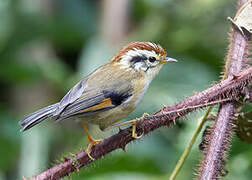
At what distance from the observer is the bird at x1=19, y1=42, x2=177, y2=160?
8.98 feet

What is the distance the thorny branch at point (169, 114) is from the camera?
1.90m

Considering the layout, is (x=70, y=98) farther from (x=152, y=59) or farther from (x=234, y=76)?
(x=234, y=76)

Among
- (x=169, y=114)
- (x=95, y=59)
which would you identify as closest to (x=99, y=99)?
(x=169, y=114)

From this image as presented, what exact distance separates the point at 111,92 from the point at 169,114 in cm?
98

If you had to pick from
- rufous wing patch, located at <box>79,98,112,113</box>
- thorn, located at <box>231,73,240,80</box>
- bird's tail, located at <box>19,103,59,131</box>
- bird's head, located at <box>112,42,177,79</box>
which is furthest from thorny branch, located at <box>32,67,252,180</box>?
bird's head, located at <box>112,42,177,79</box>

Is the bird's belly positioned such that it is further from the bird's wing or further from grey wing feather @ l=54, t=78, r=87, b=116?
grey wing feather @ l=54, t=78, r=87, b=116

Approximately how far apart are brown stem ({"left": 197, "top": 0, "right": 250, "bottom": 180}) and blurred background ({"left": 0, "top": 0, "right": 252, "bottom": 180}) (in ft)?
4.98

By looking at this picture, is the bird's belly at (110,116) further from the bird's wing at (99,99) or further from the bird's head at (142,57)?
the bird's head at (142,57)

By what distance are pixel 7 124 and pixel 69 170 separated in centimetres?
316

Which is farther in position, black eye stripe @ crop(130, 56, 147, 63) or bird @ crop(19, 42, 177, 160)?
black eye stripe @ crop(130, 56, 147, 63)

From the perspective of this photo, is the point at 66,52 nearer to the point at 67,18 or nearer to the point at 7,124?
the point at 67,18

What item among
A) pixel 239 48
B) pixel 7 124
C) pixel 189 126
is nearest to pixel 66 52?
pixel 7 124

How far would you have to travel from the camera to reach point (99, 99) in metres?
2.81

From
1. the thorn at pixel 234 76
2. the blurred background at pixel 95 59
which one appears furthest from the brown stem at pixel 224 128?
the blurred background at pixel 95 59
